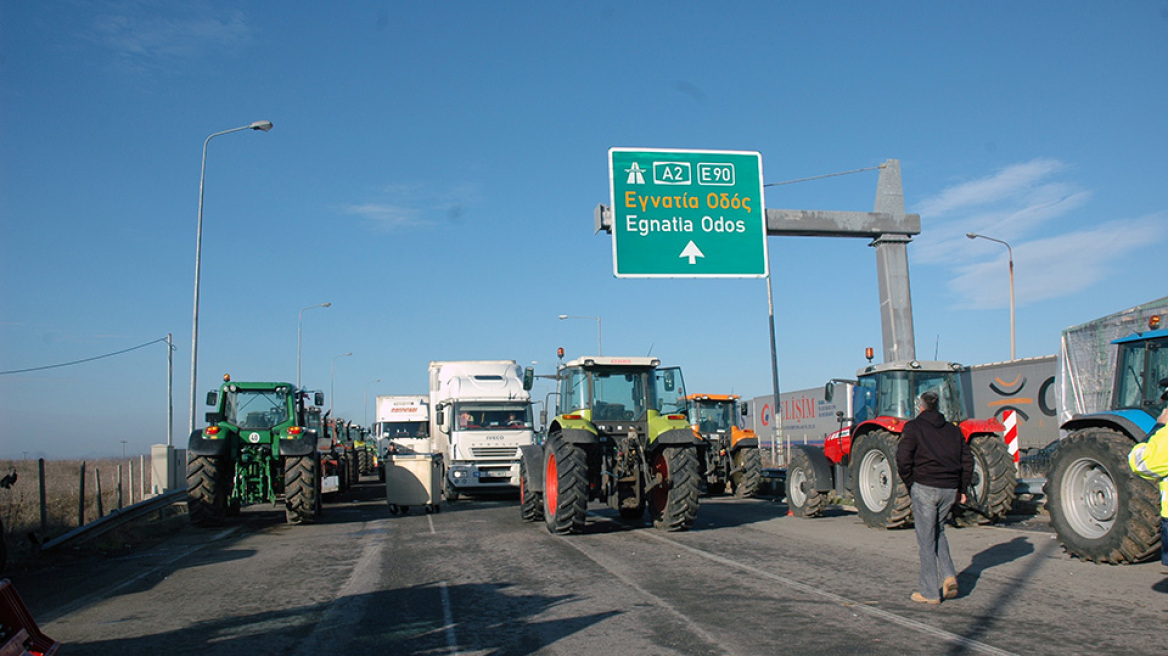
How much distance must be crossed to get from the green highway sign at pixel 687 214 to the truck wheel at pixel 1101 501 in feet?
22.8

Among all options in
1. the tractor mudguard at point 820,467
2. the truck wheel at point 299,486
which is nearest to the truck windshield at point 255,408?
the truck wheel at point 299,486

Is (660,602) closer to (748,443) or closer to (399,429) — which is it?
(748,443)

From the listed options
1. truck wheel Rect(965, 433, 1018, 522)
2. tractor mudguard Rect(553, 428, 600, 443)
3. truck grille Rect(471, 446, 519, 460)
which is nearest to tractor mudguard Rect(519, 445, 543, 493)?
tractor mudguard Rect(553, 428, 600, 443)

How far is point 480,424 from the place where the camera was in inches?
782

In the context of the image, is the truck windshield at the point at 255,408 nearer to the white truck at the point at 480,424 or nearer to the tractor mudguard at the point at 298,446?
the tractor mudguard at the point at 298,446

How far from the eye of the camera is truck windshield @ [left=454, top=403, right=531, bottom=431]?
1975 cm

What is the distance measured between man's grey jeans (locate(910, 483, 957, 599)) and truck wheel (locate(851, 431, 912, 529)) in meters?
4.86

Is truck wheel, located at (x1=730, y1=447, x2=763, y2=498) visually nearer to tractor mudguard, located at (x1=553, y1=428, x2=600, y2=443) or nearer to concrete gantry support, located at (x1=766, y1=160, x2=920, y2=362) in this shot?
concrete gantry support, located at (x1=766, y1=160, x2=920, y2=362)

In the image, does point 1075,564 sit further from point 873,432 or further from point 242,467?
point 242,467

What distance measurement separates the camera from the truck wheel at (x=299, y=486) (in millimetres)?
15086

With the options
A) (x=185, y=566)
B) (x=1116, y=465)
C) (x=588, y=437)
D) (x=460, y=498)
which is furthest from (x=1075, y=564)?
(x=460, y=498)

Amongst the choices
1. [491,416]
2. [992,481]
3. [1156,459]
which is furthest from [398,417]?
[1156,459]

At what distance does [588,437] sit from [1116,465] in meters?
6.69

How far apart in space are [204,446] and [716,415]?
Result: 38.5ft
